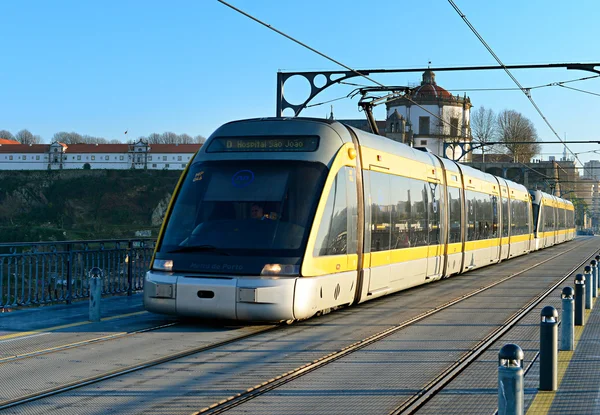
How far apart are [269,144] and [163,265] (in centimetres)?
251

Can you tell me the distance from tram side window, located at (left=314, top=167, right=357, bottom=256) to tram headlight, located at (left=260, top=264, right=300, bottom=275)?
1.80 ft

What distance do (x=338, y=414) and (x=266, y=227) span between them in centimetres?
527

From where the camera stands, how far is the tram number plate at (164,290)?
11.5 metres

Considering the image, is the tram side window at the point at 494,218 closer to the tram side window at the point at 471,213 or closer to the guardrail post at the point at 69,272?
the tram side window at the point at 471,213

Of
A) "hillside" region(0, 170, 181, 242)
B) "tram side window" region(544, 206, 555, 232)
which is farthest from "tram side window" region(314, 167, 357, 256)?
"hillside" region(0, 170, 181, 242)

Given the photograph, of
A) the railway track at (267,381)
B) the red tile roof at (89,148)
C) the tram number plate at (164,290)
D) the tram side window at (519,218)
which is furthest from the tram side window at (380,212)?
the red tile roof at (89,148)

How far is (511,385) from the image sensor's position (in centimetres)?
555

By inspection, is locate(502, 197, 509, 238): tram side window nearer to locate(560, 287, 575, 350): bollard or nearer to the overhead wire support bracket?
the overhead wire support bracket

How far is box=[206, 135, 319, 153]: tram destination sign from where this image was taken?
12516 millimetres

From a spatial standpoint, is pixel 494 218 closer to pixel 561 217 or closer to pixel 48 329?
pixel 48 329

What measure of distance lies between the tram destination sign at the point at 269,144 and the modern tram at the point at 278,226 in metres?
0.02

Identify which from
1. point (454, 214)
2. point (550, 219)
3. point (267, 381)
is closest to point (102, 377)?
point (267, 381)

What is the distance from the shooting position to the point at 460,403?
7.10m

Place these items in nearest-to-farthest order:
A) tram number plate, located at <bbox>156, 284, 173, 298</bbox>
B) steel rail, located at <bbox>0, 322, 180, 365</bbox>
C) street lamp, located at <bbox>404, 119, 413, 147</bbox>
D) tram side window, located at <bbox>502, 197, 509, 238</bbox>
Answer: steel rail, located at <bbox>0, 322, 180, 365</bbox>
tram number plate, located at <bbox>156, 284, 173, 298</bbox>
tram side window, located at <bbox>502, 197, 509, 238</bbox>
street lamp, located at <bbox>404, 119, 413, 147</bbox>
